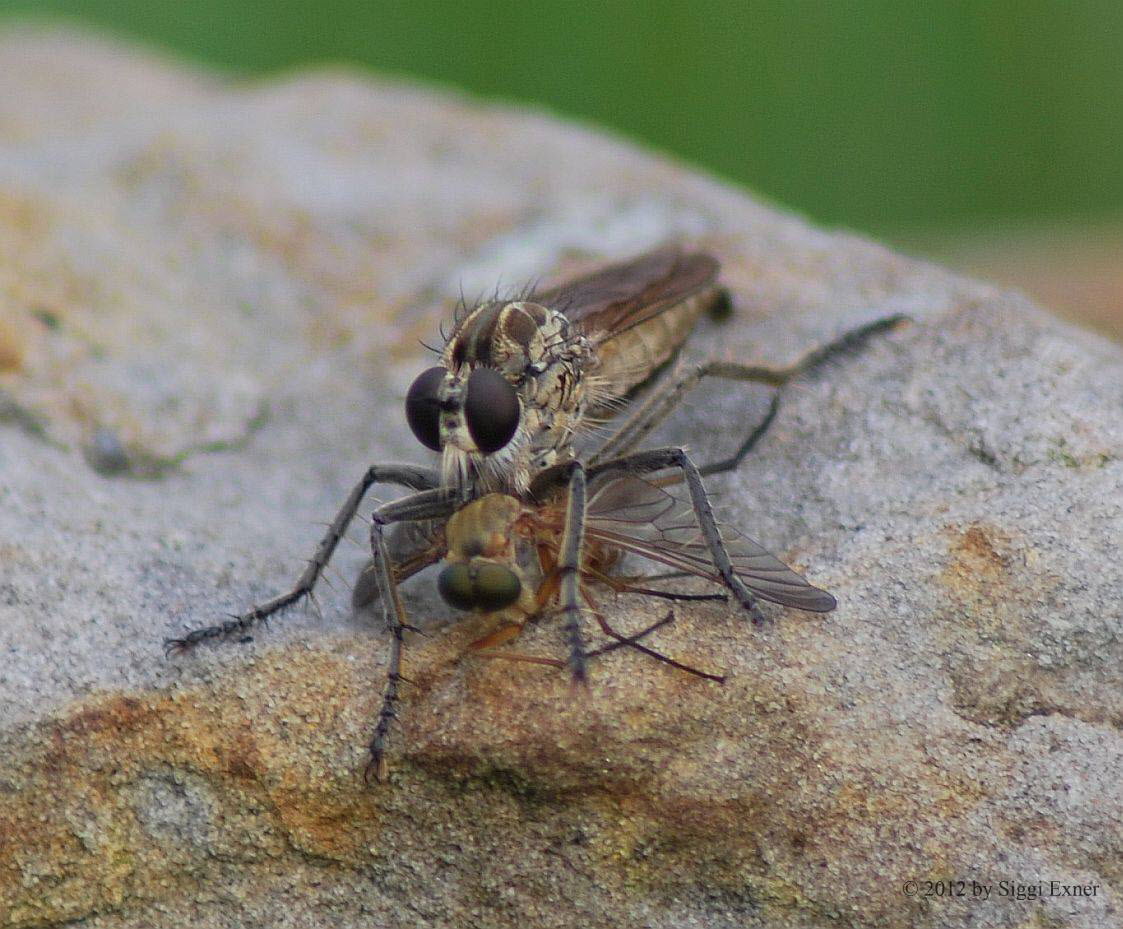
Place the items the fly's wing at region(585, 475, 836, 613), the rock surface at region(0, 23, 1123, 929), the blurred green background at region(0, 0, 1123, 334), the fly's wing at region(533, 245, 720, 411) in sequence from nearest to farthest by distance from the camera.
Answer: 1. the rock surface at region(0, 23, 1123, 929)
2. the fly's wing at region(585, 475, 836, 613)
3. the fly's wing at region(533, 245, 720, 411)
4. the blurred green background at region(0, 0, 1123, 334)

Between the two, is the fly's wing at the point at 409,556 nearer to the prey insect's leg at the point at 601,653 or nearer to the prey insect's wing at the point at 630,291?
the prey insect's leg at the point at 601,653

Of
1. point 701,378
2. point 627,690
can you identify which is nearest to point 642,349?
point 701,378

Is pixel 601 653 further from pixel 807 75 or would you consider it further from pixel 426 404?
pixel 807 75

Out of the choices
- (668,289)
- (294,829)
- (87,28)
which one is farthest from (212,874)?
(87,28)

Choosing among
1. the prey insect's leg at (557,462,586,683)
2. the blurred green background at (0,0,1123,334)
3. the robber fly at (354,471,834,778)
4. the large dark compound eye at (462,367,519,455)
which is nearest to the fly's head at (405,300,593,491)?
the large dark compound eye at (462,367,519,455)

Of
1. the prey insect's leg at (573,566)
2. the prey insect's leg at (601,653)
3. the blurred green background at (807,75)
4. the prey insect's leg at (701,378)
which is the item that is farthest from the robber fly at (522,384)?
the blurred green background at (807,75)

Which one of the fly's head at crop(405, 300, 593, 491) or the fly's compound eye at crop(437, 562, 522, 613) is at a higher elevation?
the fly's head at crop(405, 300, 593, 491)

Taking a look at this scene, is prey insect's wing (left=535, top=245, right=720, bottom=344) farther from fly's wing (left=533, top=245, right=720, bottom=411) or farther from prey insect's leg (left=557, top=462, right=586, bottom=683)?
prey insect's leg (left=557, top=462, right=586, bottom=683)
